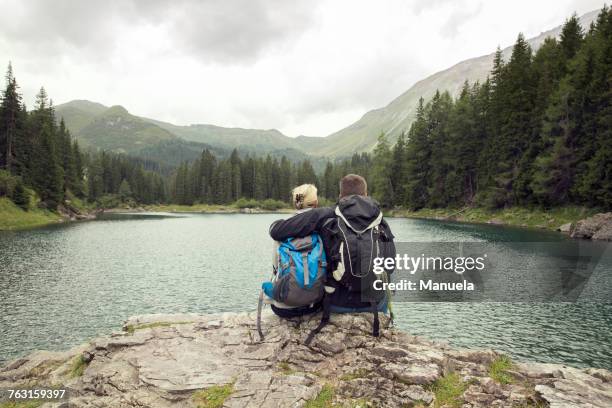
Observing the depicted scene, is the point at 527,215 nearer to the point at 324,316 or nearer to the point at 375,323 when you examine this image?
the point at 375,323

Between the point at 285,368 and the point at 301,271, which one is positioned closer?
the point at 301,271

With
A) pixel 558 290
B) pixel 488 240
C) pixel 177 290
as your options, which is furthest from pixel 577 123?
pixel 177 290

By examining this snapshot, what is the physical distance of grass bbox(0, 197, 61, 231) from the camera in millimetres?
55375

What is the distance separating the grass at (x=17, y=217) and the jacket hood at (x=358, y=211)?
6509 cm

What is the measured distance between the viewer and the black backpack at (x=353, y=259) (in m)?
6.77

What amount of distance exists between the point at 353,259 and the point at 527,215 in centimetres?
6175

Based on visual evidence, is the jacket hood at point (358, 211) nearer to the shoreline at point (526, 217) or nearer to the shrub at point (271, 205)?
the shoreline at point (526, 217)

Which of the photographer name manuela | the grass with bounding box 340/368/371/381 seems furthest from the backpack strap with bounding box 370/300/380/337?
the photographer name manuela

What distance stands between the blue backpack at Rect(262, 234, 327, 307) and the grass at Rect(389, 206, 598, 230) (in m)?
53.5

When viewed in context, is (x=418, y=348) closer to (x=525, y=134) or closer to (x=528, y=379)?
(x=528, y=379)

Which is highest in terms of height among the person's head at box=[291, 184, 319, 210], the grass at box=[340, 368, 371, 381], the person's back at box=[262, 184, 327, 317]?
the person's head at box=[291, 184, 319, 210]

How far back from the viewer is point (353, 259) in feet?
22.2

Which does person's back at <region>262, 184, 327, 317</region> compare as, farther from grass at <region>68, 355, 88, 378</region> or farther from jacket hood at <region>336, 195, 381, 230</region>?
grass at <region>68, 355, 88, 378</region>

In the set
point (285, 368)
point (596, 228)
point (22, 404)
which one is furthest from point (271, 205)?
point (285, 368)
